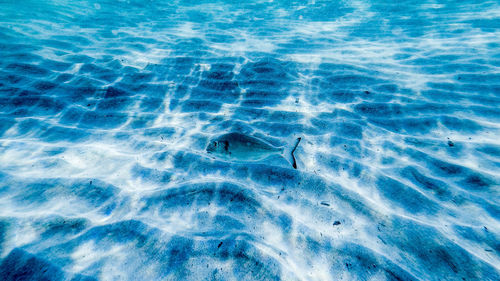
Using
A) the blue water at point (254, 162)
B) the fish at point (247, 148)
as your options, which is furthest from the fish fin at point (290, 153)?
the blue water at point (254, 162)

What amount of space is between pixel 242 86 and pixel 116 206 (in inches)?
118

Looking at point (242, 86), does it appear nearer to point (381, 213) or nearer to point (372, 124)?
point (372, 124)

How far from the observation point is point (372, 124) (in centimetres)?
326

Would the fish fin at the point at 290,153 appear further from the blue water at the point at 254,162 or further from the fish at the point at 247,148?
the blue water at the point at 254,162

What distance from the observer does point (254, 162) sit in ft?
A: 8.76

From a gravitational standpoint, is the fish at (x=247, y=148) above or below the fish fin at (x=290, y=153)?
above

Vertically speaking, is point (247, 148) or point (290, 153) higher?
point (247, 148)

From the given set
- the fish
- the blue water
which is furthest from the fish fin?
the blue water

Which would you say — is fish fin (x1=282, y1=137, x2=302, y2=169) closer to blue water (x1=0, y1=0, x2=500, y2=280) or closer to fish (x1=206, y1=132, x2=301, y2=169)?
fish (x1=206, y1=132, x2=301, y2=169)

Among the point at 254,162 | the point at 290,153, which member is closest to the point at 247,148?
the point at 254,162

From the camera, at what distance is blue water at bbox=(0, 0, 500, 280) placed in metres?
1.71

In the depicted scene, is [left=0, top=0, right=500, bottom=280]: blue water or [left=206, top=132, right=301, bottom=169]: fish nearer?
[left=0, top=0, right=500, bottom=280]: blue water

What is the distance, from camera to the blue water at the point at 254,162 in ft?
5.61

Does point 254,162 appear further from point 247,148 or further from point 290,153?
point 290,153
